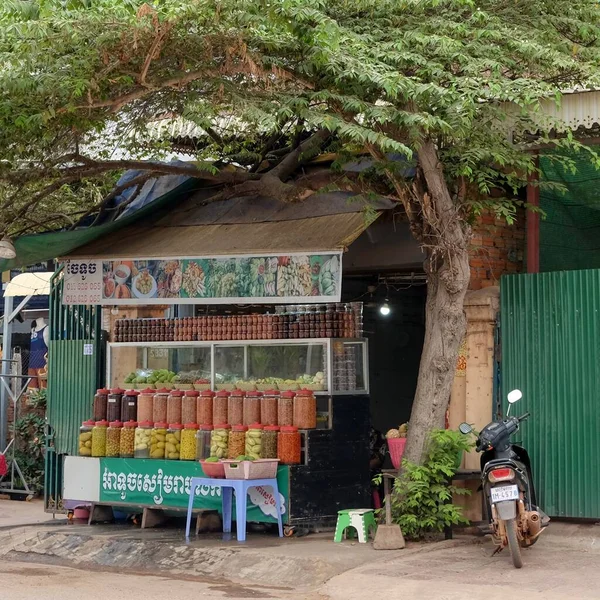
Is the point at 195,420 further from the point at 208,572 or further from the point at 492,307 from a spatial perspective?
the point at 492,307

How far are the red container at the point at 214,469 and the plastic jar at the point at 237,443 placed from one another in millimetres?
323

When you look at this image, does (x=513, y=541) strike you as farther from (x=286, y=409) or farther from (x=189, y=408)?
(x=189, y=408)

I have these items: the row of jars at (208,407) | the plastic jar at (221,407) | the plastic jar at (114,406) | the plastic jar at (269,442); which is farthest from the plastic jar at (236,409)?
the plastic jar at (114,406)

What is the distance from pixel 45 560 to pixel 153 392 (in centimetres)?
221

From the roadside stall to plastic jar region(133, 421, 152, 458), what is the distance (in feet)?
0.04

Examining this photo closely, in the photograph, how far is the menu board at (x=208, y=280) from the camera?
34.0ft

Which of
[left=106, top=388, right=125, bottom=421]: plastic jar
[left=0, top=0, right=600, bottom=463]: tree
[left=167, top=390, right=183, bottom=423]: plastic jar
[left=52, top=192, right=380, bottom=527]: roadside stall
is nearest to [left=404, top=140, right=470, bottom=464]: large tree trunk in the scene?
[left=0, top=0, right=600, bottom=463]: tree

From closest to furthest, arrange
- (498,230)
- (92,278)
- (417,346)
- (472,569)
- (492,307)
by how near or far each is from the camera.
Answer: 1. (472,569)
2. (492,307)
3. (498,230)
4. (92,278)
5. (417,346)

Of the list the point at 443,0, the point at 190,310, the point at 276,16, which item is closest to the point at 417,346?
the point at 190,310

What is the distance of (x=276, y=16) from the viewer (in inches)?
339

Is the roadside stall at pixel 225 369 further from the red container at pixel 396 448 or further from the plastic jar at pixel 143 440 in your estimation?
the red container at pixel 396 448

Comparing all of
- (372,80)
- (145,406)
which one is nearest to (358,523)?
(145,406)

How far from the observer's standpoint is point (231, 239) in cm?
1125

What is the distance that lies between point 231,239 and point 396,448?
2.90 metres
